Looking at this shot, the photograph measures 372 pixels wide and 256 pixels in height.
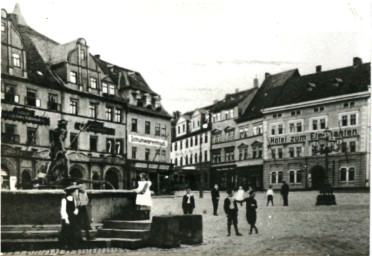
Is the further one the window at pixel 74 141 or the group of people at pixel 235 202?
the window at pixel 74 141

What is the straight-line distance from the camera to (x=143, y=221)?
663cm

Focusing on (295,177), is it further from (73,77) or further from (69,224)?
(73,77)

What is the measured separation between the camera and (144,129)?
24.6ft

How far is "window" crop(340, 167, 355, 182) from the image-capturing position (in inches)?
278

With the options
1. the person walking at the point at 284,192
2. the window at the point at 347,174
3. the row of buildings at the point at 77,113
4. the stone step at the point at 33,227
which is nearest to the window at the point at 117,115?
the row of buildings at the point at 77,113

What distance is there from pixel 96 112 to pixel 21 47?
4.50 ft

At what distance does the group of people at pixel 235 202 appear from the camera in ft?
22.4

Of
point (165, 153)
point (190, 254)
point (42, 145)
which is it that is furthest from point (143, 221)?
point (42, 145)

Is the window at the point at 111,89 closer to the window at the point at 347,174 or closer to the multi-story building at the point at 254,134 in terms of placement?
the multi-story building at the point at 254,134

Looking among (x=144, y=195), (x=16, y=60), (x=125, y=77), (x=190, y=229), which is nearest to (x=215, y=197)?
(x=190, y=229)

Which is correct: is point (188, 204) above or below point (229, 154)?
below

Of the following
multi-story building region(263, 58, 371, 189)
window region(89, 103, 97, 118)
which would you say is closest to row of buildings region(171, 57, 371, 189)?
multi-story building region(263, 58, 371, 189)

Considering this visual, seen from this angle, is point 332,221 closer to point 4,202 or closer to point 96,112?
point 96,112

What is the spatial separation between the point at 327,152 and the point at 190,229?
7.26 ft
